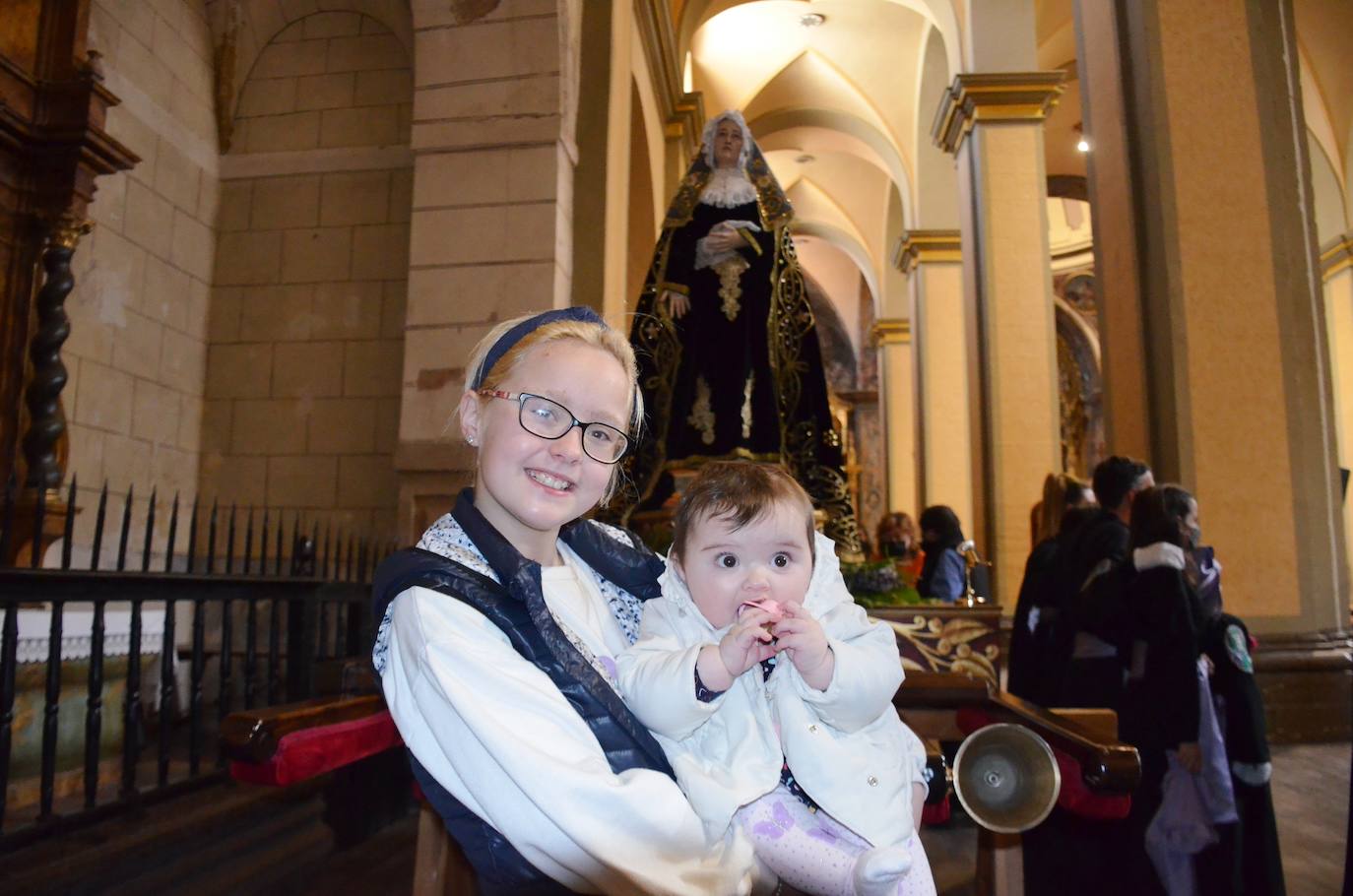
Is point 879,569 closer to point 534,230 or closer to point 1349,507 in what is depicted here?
point 534,230

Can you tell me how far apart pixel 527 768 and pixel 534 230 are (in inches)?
187

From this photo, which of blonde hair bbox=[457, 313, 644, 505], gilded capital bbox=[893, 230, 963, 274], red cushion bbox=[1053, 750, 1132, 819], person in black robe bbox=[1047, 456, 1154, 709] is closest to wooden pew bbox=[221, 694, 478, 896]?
blonde hair bbox=[457, 313, 644, 505]

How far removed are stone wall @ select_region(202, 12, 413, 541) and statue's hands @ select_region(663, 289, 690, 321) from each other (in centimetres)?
209

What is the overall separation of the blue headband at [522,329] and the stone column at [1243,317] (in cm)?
414

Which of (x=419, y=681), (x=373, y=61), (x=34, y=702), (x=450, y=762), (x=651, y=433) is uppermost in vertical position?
(x=373, y=61)

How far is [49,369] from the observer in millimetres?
4168

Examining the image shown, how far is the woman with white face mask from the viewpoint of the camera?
3.40 ft

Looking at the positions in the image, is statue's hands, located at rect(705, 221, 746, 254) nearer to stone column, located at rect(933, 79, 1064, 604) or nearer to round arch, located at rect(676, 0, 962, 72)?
stone column, located at rect(933, 79, 1064, 604)

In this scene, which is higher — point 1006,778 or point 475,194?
point 475,194

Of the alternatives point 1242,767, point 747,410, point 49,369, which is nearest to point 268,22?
point 49,369

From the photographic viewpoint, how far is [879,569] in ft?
12.4

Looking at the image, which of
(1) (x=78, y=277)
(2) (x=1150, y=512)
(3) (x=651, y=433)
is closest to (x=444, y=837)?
(2) (x=1150, y=512)

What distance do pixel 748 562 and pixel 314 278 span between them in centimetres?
A: 551

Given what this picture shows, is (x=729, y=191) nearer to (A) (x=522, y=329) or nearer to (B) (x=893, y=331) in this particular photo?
(A) (x=522, y=329)
